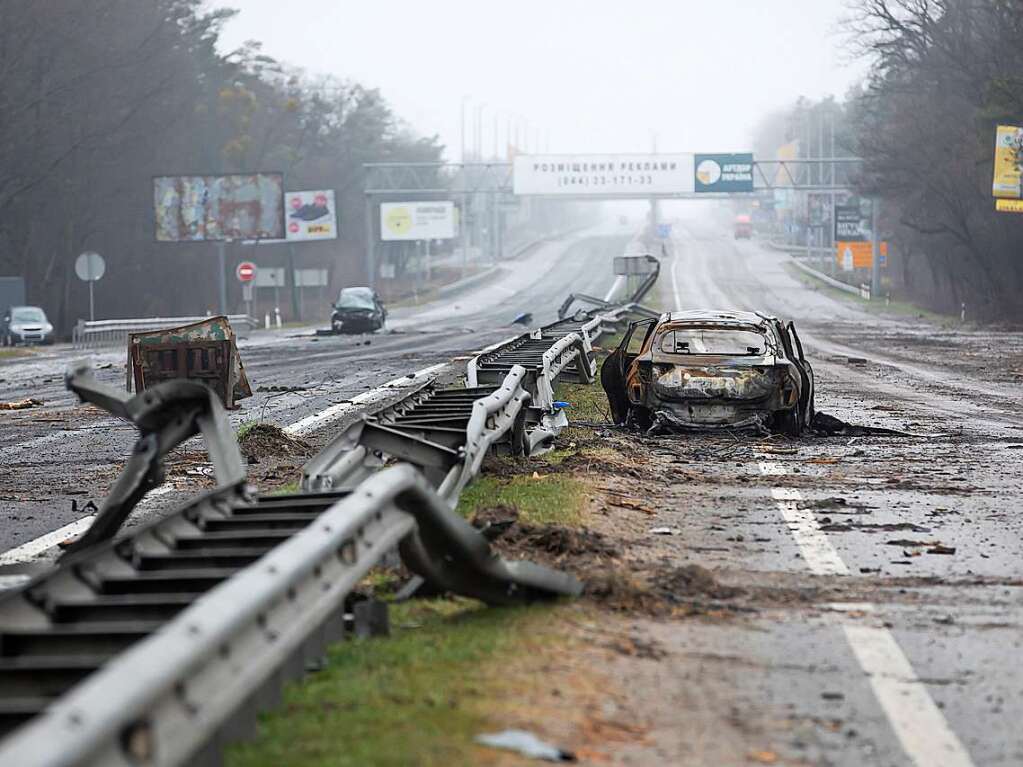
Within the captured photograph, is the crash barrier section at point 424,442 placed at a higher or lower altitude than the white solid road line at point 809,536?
higher

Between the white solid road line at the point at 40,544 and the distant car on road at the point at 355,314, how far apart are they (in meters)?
49.3

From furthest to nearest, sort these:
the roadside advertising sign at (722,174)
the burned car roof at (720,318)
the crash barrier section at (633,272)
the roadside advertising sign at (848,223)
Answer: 1. the roadside advertising sign at (848,223)
2. the roadside advertising sign at (722,174)
3. the crash barrier section at (633,272)
4. the burned car roof at (720,318)

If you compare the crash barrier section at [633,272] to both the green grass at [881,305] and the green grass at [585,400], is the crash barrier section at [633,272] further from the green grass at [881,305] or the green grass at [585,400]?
the green grass at [881,305]

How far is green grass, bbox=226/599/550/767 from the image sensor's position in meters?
4.83

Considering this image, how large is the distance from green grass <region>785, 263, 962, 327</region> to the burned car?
44199 millimetres

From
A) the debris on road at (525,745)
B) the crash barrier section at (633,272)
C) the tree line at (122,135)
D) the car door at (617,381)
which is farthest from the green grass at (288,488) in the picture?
the tree line at (122,135)

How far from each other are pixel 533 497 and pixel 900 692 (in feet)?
16.8

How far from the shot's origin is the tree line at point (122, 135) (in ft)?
219

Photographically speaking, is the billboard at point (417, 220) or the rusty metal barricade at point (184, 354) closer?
the rusty metal barricade at point (184, 354)

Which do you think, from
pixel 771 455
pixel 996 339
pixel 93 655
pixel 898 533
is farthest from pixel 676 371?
pixel 996 339

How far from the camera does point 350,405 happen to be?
21.1 m

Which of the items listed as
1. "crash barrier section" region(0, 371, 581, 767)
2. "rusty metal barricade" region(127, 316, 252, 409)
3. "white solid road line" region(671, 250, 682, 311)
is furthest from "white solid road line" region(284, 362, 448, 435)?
"white solid road line" region(671, 250, 682, 311)

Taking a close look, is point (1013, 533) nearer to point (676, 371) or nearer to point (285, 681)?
point (285, 681)

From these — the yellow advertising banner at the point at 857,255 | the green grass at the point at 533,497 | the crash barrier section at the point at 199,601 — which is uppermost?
the crash barrier section at the point at 199,601
